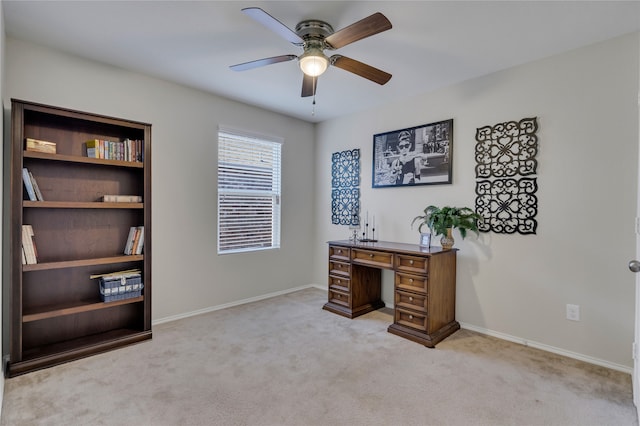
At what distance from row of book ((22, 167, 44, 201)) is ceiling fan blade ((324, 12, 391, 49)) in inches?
89.6

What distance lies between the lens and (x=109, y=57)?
8.74ft

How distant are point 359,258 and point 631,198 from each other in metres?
2.18

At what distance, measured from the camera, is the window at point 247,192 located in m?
3.67

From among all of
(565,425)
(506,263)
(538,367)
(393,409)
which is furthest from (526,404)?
(506,263)

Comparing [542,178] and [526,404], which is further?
[542,178]

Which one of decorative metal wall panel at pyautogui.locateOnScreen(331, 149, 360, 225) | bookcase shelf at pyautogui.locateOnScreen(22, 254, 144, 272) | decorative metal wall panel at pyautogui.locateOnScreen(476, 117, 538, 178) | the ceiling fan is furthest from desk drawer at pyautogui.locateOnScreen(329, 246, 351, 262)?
bookcase shelf at pyautogui.locateOnScreen(22, 254, 144, 272)

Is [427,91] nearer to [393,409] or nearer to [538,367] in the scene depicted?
[538,367]

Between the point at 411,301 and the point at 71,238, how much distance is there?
116 inches

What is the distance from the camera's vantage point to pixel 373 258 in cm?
322

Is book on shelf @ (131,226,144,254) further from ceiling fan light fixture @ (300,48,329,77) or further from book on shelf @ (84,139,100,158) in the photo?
ceiling fan light fixture @ (300,48,329,77)

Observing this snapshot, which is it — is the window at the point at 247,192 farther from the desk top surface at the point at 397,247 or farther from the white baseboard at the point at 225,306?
the desk top surface at the point at 397,247

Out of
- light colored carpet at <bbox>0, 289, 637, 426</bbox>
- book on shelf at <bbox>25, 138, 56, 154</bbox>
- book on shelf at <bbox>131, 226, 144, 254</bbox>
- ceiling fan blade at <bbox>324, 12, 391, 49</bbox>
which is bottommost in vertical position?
light colored carpet at <bbox>0, 289, 637, 426</bbox>

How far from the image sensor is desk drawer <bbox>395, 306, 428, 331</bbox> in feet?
9.12

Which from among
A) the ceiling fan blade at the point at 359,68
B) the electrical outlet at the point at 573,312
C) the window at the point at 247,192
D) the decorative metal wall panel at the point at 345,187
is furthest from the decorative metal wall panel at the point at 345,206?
the electrical outlet at the point at 573,312
